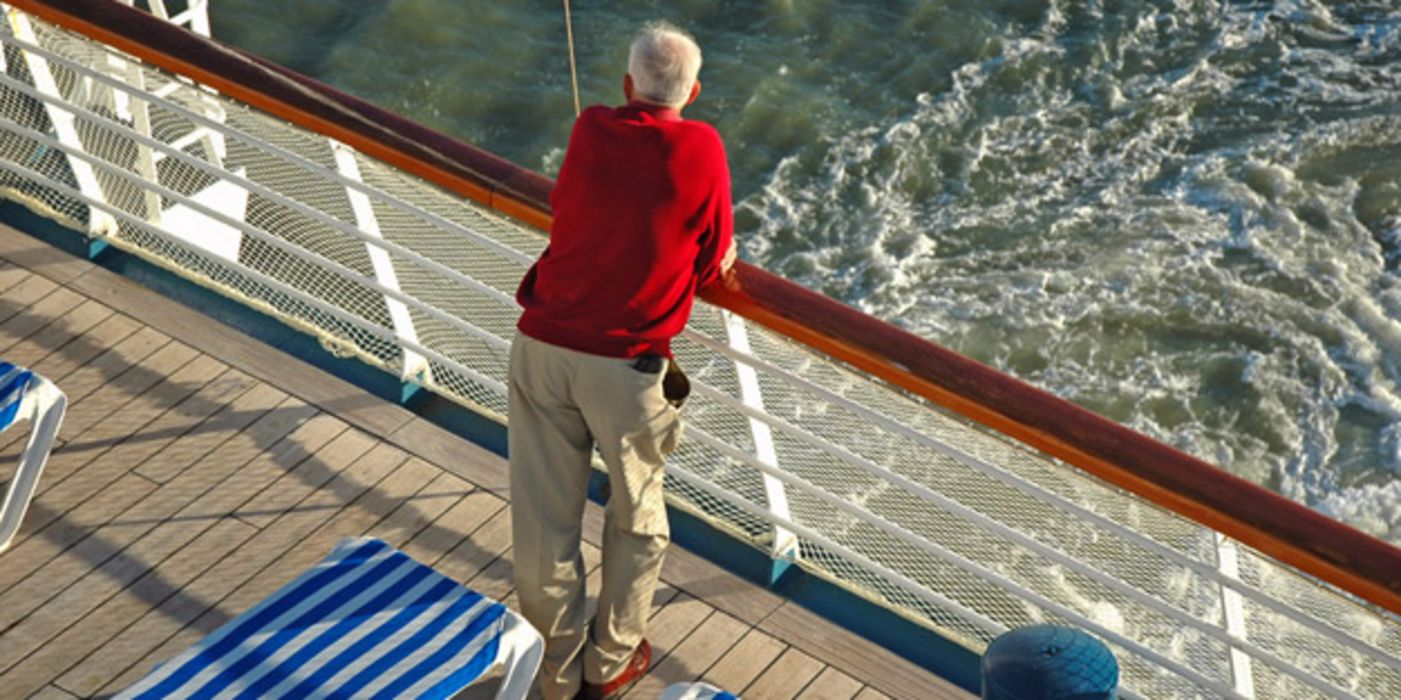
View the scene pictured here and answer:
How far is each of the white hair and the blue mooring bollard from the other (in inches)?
40.6

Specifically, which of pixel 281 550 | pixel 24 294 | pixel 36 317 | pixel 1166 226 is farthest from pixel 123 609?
pixel 1166 226

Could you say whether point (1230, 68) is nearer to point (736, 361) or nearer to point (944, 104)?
point (944, 104)

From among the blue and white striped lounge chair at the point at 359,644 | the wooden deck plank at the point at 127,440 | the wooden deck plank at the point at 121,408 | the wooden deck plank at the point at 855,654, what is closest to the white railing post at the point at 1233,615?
the wooden deck plank at the point at 855,654

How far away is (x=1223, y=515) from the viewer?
2830 mm

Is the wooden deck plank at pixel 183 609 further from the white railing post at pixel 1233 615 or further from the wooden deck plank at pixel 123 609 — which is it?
the white railing post at pixel 1233 615

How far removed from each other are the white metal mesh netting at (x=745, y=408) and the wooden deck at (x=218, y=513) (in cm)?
17

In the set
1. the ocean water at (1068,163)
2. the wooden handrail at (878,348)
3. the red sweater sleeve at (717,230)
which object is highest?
the red sweater sleeve at (717,230)

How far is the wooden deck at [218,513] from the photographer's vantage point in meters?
3.50

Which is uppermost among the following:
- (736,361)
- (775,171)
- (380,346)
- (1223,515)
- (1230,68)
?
(1223,515)

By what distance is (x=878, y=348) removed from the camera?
3098 millimetres

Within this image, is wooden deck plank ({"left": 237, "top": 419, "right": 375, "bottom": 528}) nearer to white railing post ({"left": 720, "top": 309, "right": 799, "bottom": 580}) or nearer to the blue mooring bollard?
white railing post ({"left": 720, "top": 309, "right": 799, "bottom": 580})

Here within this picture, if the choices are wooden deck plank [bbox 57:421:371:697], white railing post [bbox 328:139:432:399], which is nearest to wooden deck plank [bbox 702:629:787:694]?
wooden deck plank [bbox 57:421:371:697]

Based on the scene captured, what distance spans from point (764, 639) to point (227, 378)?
57.0 inches

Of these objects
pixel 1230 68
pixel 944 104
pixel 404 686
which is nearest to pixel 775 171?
pixel 944 104
